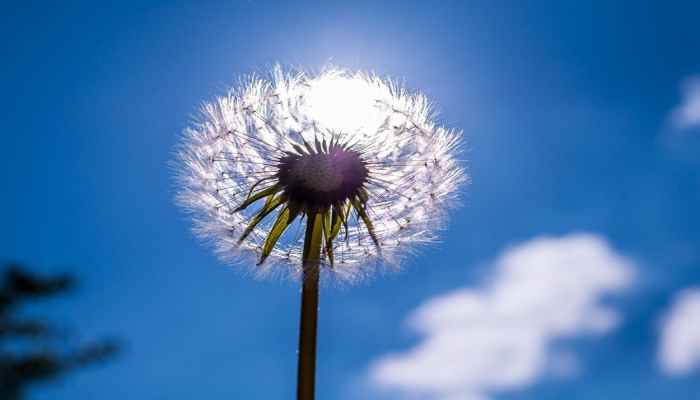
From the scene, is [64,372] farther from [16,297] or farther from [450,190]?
[450,190]

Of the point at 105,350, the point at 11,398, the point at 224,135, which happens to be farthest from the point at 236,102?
the point at 11,398

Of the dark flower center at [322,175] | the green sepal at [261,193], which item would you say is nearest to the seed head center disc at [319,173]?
the dark flower center at [322,175]

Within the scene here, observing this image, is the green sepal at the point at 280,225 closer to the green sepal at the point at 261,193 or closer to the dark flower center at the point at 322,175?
the dark flower center at the point at 322,175

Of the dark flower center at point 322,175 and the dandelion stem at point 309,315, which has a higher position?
the dark flower center at point 322,175

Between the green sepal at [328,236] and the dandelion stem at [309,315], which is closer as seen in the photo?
the dandelion stem at [309,315]

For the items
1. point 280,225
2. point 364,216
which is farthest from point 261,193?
point 364,216

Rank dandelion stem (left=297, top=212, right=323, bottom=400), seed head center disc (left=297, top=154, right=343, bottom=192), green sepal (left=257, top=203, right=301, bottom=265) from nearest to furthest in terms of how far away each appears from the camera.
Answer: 1. dandelion stem (left=297, top=212, right=323, bottom=400)
2. seed head center disc (left=297, top=154, right=343, bottom=192)
3. green sepal (left=257, top=203, right=301, bottom=265)

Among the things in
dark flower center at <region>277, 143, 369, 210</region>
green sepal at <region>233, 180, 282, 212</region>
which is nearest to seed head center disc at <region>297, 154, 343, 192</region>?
dark flower center at <region>277, 143, 369, 210</region>

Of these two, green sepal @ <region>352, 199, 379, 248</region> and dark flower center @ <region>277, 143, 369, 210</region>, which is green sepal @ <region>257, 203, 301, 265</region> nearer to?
dark flower center @ <region>277, 143, 369, 210</region>
